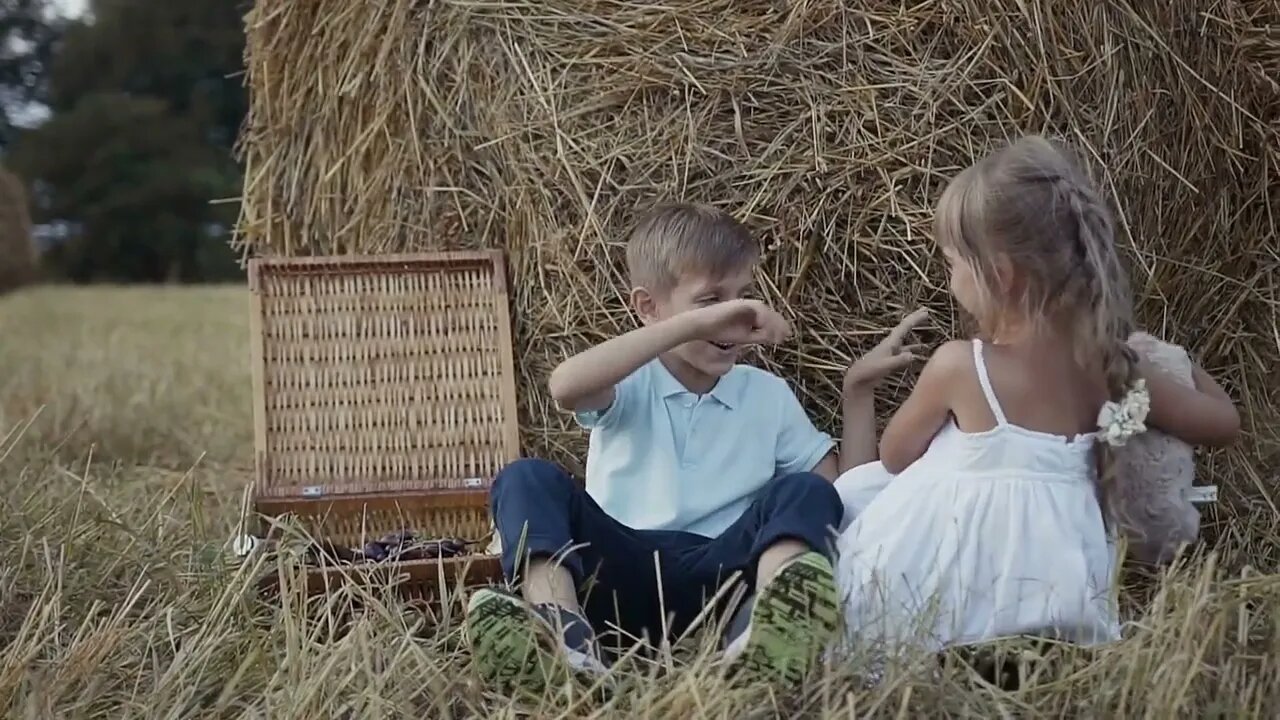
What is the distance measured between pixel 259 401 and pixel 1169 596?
1545 millimetres

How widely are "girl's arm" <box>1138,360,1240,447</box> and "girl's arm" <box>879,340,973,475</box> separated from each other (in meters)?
0.25

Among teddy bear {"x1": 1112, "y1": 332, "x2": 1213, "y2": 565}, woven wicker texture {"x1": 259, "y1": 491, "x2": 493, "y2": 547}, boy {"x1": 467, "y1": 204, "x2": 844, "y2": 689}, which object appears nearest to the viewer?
boy {"x1": 467, "y1": 204, "x2": 844, "y2": 689}

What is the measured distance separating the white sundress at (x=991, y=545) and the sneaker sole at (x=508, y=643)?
40 centimetres

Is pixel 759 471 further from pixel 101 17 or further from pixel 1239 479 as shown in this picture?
pixel 101 17

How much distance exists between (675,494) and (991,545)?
489 millimetres

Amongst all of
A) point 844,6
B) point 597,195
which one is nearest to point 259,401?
point 597,195

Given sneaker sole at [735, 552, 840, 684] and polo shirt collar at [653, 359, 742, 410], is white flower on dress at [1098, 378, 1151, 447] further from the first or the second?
polo shirt collar at [653, 359, 742, 410]

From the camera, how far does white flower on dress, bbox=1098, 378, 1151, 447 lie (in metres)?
1.92

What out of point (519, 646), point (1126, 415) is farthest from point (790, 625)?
point (1126, 415)

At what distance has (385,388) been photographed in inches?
105

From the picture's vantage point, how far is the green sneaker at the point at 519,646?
176cm

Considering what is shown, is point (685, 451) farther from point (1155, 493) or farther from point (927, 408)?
point (1155, 493)

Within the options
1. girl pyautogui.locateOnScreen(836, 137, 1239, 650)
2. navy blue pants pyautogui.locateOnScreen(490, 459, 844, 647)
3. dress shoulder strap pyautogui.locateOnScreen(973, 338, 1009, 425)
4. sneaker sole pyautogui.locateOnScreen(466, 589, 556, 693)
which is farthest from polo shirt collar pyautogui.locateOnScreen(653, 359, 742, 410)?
sneaker sole pyautogui.locateOnScreen(466, 589, 556, 693)

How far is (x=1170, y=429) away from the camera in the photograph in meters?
2.04
